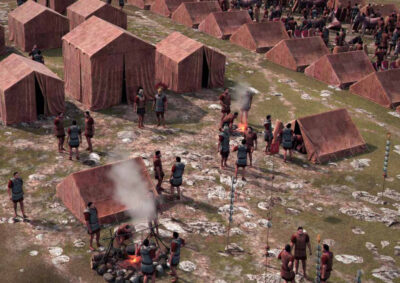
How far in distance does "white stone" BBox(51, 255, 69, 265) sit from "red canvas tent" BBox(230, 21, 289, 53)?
62.9ft

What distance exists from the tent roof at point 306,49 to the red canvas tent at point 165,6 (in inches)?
409

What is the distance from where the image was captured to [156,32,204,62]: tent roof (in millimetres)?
23312

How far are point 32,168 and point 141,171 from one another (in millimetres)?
3839

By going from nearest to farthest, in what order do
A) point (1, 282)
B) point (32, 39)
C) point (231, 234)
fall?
point (1, 282), point (231, 234), point (32, 39)

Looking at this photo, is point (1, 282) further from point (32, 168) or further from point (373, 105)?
point (373, 105)

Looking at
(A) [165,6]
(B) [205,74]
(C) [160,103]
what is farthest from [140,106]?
(A) [165,6]

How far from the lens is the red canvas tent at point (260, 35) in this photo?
30016mm

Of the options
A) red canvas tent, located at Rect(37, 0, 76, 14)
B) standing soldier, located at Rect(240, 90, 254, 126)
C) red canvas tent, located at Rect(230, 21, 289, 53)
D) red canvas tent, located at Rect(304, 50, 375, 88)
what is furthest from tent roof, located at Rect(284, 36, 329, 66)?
red canvas tent, located at Rect(37, 0, 76, 14)

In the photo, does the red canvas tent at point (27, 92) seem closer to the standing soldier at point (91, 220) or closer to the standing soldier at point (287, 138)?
the standing soldier at point (91, 220)

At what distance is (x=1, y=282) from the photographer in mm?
12352

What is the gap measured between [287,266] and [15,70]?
1272 centimetres

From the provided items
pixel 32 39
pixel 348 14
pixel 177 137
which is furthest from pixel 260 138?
pixel 348 14

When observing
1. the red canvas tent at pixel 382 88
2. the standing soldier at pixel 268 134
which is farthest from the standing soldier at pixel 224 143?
the red canvas tent at pixel 382 88

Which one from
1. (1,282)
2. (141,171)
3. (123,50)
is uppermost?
(123,50)
